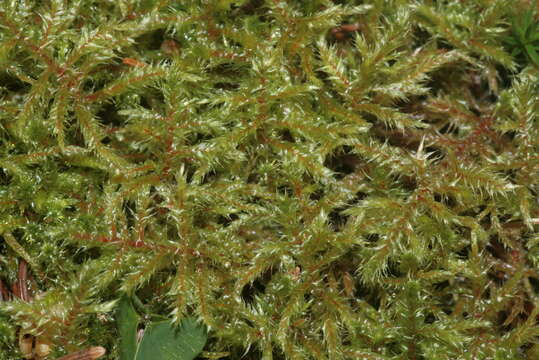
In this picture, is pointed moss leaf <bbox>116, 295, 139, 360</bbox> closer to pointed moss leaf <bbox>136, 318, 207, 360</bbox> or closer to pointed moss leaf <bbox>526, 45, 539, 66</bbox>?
pointed moss leaf <bbox>136, 318, 207, 360</bbox>

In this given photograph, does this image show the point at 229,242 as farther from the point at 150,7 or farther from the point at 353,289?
the point at 150,7

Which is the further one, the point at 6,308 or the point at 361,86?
the point at 361,86

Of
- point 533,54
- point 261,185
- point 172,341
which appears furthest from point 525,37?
point 172,341

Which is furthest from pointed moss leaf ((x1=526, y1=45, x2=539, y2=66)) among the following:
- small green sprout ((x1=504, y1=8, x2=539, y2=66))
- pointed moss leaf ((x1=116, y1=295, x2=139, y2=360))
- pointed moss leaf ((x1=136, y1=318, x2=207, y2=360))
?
pointed moss leaf ((x1=116, y1=295, x2=139, y2=360))

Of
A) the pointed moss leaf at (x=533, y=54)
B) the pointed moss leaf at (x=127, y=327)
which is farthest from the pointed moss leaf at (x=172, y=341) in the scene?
the pointed moss leaf at (x=533, y=54)

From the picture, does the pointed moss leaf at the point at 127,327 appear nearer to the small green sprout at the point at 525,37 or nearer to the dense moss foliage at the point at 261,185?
the dense moss foliage at the point at 261,185

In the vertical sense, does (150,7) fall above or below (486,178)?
above

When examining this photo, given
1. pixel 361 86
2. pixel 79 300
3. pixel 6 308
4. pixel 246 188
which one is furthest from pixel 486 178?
pixel 6 308
